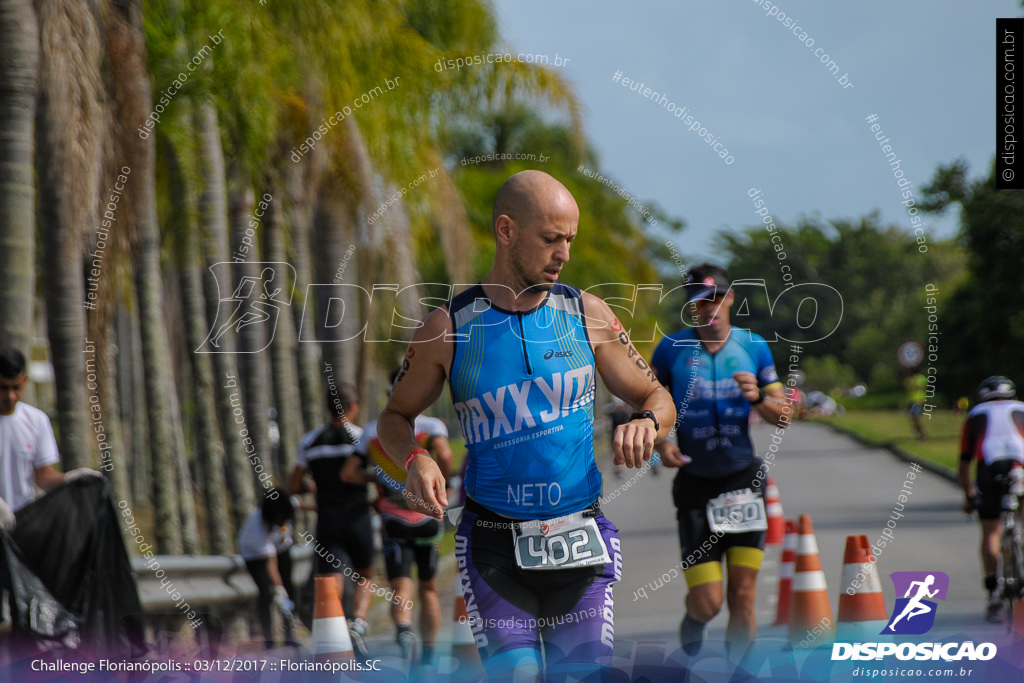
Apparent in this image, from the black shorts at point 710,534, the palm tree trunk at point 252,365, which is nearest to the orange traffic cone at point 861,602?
the black shorts at point 710,534

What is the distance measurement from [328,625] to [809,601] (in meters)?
3.00

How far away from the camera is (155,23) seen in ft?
35.6

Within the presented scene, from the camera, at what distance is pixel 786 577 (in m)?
9.40

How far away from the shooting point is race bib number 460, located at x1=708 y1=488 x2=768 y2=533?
666 cm

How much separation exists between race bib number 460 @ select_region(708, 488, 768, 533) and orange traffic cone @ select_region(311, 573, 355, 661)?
6.47ft

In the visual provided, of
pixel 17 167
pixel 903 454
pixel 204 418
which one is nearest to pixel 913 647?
pixel 17 167

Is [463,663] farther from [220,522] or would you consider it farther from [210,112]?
[210,112]

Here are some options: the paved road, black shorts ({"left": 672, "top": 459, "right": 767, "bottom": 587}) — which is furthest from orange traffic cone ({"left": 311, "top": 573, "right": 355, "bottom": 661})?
black shorts ({"left": 672, "top": 459, "right": 767, "bottom": 587})

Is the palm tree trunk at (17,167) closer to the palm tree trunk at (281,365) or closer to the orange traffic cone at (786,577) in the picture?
the orange traffic cone at (786,577)

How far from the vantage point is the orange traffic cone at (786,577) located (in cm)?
895

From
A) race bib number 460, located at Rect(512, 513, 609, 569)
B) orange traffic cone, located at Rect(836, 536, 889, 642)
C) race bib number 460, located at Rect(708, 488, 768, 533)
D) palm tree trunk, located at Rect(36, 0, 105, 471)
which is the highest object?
palm tree trunk, located at Rect(36, 0, 105, 471)

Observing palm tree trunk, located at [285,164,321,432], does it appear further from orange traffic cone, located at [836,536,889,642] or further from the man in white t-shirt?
orange traffic cone, located at [836,536,889,642]

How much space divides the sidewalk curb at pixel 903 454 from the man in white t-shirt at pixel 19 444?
16.6m

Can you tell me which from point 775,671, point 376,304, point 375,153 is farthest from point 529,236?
point 376,304
